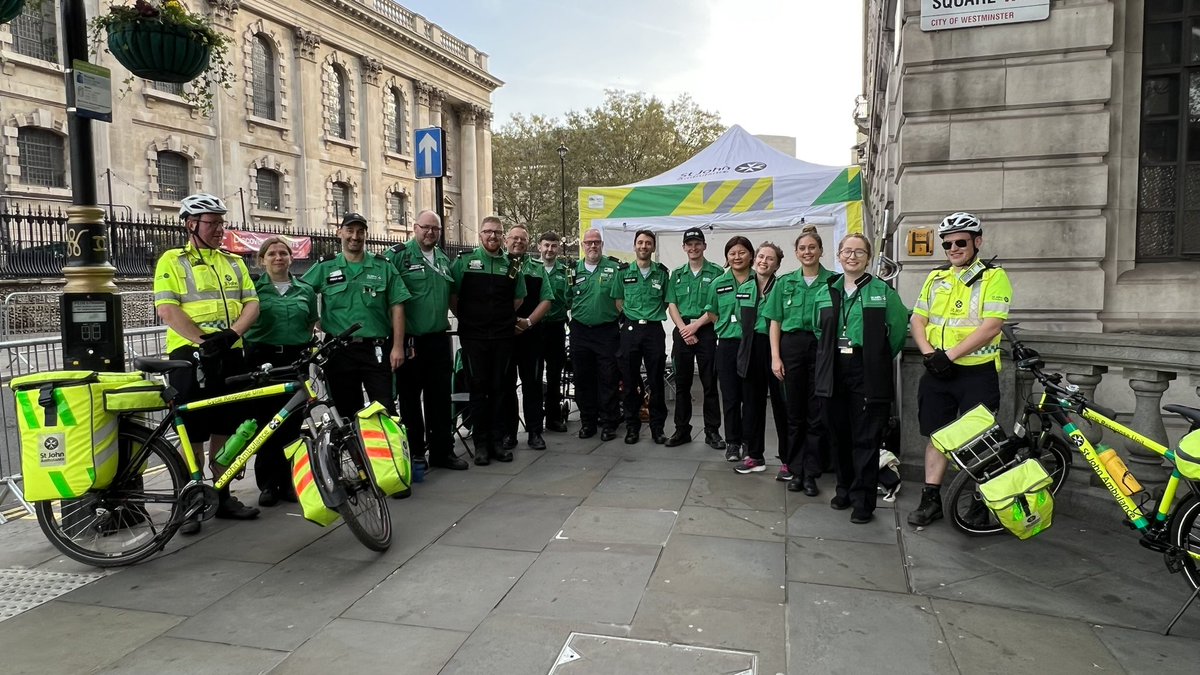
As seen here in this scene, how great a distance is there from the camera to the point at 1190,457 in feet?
11.4

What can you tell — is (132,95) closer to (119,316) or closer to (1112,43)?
(119,316)

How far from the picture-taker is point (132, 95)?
95.8 ft

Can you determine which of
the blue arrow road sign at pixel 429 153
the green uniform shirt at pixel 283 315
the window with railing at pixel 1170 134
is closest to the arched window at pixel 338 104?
the blue arrow road sign at pixel 429 153

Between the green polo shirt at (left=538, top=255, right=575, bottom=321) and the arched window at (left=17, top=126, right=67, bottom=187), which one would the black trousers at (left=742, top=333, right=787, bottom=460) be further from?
the arched window at (left=17, top=126, right=67, bottom=187)

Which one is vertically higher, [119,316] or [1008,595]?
[119,316]

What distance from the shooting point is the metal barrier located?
5508 mm

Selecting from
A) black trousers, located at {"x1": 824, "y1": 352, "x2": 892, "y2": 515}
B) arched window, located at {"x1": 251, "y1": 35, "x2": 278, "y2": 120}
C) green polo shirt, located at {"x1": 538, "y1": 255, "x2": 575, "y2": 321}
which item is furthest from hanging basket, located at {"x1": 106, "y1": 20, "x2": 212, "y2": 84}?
arched window, located at {"x1": 251, "y1": 35, "x2": 278, "y2": 120}

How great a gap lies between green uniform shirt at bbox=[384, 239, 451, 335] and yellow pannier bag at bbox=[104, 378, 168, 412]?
2.08m

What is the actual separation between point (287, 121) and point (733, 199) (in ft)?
105

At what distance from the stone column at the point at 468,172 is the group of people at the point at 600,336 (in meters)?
46.1

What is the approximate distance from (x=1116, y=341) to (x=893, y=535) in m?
→ 1.87

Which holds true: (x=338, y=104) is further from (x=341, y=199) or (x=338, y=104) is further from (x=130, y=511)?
(x=130, y=511)

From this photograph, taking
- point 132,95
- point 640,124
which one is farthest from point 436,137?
point 640,124

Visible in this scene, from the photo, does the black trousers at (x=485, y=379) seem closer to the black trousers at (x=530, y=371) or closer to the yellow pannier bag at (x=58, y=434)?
the black trousers at (x=530, y=371)
